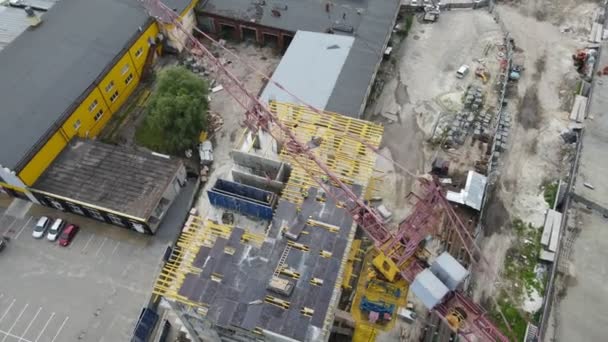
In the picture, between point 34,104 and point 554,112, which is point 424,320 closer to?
point 554,112

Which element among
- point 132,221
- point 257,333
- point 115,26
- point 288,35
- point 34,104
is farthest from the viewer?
point 288,35

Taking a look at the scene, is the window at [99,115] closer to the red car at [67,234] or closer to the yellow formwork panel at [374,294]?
the red car at [67,234]

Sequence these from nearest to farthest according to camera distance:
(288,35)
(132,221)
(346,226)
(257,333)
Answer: (257,333)
(346,226)
(132,221)
(288,35)

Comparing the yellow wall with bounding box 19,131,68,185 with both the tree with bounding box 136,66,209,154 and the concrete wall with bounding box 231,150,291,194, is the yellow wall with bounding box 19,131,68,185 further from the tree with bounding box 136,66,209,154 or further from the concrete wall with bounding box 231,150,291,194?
the concrete wall with bounding box 231,150,291,194

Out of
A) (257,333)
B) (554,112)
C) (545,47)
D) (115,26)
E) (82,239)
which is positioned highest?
(545,47)

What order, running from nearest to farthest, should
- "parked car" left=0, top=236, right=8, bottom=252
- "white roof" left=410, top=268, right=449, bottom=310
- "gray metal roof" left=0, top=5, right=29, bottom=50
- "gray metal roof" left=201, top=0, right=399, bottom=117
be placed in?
1. "white roof" left=410, top=268, right=449, bottom=310
2. "parked car" left=0, top=236, right=8, bottom=252
3. "gray metal roof" left=201, top=0, right=399, bottom=117
4. "gray metal roof" left=0, top=5, right=29, bottom=50

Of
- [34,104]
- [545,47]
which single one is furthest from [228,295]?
[545,47]

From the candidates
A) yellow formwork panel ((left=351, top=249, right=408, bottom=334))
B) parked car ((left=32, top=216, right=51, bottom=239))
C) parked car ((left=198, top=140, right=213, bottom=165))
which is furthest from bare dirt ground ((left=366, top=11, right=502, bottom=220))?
parked car ((left=32, top=216, right=51, bottom=239))
